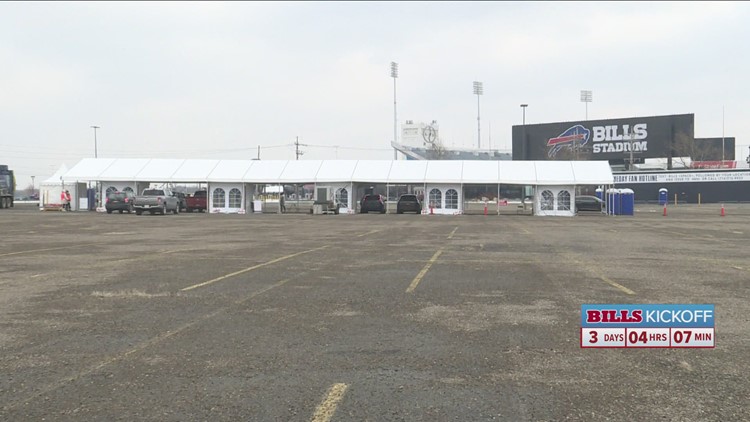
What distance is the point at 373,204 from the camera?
44156 millimetres

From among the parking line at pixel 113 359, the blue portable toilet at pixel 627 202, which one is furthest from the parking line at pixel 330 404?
the blue portable toilet at pixel 627 202

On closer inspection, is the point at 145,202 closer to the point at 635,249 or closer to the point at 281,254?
the point at 281,254

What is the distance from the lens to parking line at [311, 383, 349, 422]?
3.83 metres

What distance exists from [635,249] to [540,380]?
12.5m

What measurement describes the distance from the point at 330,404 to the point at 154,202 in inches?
1499

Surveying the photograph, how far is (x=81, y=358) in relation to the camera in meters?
5.20

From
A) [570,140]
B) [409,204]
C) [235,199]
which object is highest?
[570,140]


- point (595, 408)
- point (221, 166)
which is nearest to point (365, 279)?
point (595, 408)

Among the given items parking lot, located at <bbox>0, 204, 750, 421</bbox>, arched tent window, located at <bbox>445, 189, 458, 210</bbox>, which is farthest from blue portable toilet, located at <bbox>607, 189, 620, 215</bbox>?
parking lot, located at <bbox>0, 204, 750, 421</bbox>

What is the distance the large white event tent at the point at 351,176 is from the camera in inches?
1635

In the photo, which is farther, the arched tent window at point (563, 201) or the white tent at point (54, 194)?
the white tent at point (54, 194)

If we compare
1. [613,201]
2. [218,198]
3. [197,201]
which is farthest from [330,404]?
[197,201]

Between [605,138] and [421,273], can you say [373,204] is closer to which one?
[421,273]

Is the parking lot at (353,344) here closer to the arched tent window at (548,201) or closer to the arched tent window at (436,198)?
the arched tent window at (548,201)
